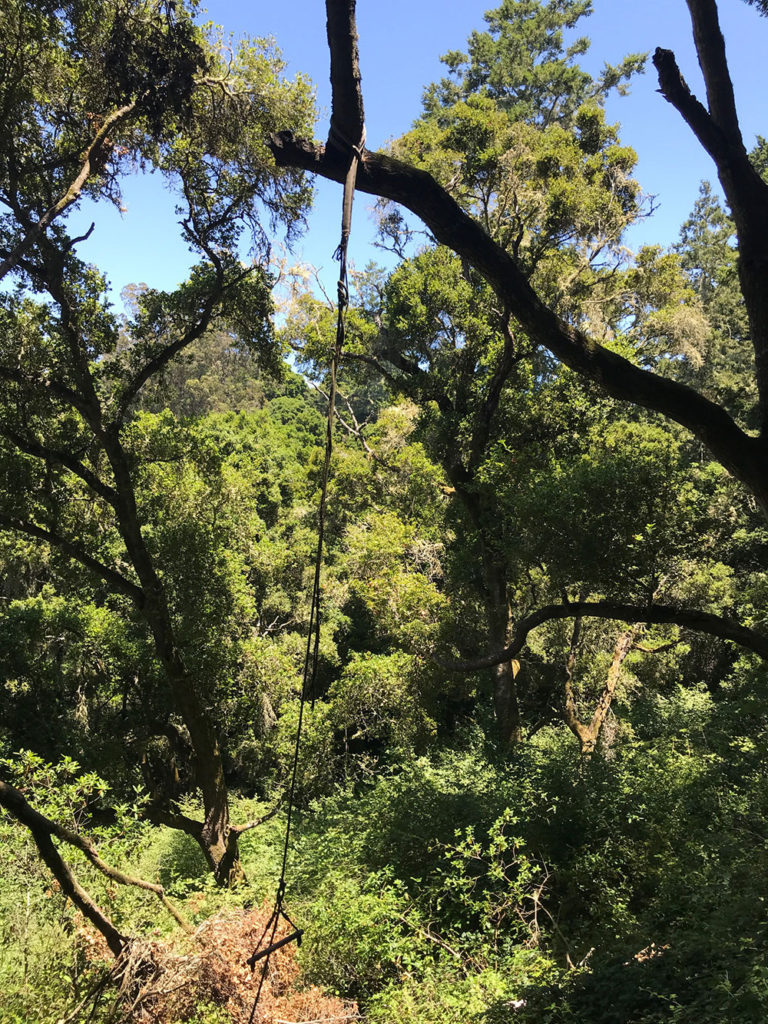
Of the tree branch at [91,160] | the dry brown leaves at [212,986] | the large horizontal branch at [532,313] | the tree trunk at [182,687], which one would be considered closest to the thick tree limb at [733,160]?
the large horizontal branch at [532,313]

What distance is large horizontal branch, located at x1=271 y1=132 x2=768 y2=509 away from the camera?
3961 mm

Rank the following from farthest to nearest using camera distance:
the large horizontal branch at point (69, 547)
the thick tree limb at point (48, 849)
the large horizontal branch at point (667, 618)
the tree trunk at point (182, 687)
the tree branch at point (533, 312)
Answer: the tree trunk at point (182, 687), the large horizontal branch at point (69, 547), the large horizontal branch at point (667, 618), the tree branch at point (533, 312), the thick tree limb at point (48, 849)

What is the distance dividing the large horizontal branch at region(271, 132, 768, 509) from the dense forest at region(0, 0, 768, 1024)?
23 millimetres

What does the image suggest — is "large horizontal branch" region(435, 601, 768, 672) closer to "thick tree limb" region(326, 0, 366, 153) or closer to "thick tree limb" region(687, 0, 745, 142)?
"thick tree limb" region(687, 0, 745, 142)

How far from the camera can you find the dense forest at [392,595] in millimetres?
4082

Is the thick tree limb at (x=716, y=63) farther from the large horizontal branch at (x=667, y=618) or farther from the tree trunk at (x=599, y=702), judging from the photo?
the tree trunk at (x=599, y=702)

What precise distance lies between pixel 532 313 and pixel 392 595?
21.7 ft

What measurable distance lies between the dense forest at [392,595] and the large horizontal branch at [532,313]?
0.02 meters

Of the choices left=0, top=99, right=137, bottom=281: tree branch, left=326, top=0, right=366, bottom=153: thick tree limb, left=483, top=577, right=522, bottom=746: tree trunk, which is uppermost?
left=0, top=99, right=137, bottom=281: tree branch

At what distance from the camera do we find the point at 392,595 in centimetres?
1027

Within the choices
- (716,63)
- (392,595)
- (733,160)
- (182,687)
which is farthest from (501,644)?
(716,63)

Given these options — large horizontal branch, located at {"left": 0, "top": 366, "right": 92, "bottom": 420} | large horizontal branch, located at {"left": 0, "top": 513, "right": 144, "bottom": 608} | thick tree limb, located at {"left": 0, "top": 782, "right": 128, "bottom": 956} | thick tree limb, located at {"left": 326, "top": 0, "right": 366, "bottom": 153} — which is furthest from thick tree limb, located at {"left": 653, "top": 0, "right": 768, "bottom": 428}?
large horizontal branch, located at {"left": 0, "top": 513, "right": 144, "bottom": 608}

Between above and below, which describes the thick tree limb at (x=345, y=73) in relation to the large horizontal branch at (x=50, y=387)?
below

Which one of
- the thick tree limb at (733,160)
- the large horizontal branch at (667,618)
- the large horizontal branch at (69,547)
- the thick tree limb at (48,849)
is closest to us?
the thick tree limb at (48,849)
